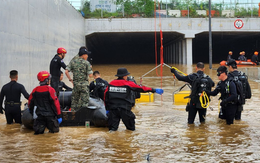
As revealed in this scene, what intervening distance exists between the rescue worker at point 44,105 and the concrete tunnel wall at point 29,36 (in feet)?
14.3

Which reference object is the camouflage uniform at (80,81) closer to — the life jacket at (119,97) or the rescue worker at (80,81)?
the rescue worker at (80,81)

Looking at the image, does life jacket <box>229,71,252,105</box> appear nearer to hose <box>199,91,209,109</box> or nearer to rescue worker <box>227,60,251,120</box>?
rescue worker <box>227,60,251,120</box>

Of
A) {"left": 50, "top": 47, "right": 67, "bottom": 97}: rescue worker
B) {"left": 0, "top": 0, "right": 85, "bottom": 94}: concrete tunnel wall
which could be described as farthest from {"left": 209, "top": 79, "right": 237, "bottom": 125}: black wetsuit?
{"left": 0, "top": 0, "right": 85, "bottom": 94}: concrete tunnel wall

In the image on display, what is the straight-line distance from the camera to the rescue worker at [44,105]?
27.4 ft

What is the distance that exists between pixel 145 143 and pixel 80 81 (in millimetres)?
2687

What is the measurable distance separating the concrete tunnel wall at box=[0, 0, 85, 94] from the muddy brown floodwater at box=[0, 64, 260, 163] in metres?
3.56

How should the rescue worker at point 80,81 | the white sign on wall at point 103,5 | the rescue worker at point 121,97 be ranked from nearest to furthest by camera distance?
the rescue worker at point 121,97, the rescue worker at point 80,81, the white sign on wall at point 103,5

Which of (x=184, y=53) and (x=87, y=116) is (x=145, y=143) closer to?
(x=87, y=116)

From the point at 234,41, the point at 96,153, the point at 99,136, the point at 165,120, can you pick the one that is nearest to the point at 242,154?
the point at 96,153

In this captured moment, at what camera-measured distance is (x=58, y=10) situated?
23031 mm

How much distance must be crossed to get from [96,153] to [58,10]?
1749cm

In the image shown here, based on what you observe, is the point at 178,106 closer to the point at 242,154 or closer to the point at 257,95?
the point at 257,95

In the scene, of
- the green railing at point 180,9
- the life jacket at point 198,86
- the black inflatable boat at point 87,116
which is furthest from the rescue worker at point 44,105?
the green railing at point 180,9

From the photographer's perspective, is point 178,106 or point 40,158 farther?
point 178,106
